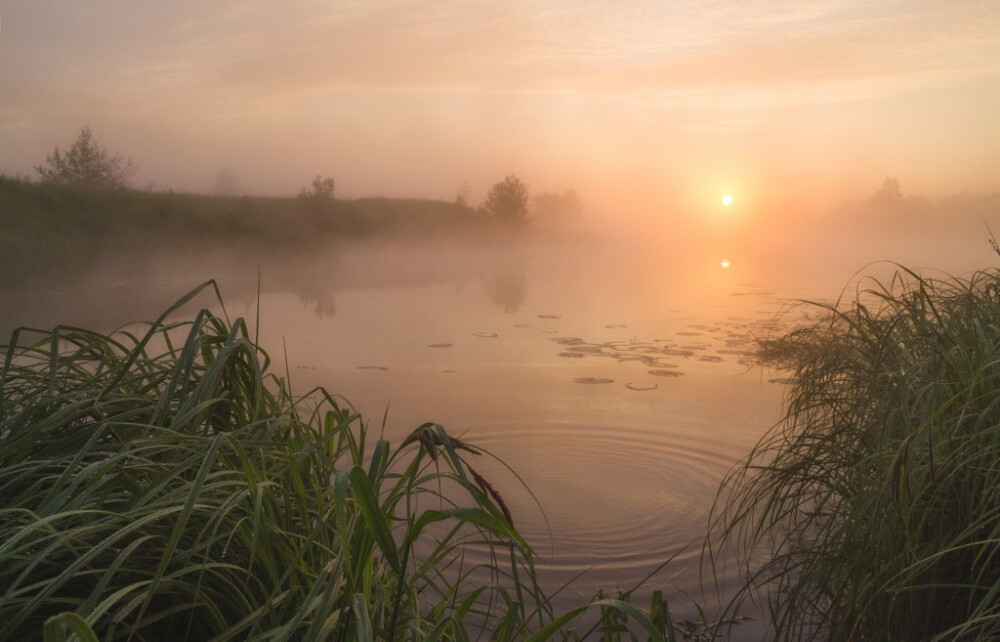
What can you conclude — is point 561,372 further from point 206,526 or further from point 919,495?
point 206,526

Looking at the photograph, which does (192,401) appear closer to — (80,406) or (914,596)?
(80,406)

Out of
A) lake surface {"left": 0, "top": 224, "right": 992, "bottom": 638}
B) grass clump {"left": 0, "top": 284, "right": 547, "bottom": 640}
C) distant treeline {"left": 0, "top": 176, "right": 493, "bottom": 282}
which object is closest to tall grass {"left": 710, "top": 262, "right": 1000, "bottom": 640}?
lake surface {"left": 0, "top": 224, "right": 992, "bottom": 638}

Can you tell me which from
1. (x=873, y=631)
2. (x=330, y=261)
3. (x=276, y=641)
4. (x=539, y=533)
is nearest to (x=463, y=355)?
(x=539, y=533)

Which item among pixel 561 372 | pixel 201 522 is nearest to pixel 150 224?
pixel 561 372

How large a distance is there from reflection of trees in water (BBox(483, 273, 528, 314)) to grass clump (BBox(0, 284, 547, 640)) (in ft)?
26.7

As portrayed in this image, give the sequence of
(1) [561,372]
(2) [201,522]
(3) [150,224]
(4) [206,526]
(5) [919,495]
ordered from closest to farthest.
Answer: (4) [206,526], (2) [201,522], (5) [919,495], (1) [561,372], (3) [150,224]

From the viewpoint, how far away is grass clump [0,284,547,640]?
3.37 feet

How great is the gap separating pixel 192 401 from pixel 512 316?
785 centimetres

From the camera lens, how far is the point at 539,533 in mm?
3137

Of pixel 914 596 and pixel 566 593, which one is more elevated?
pixel 914 596

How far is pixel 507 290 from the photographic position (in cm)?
1262

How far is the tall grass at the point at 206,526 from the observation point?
1025 millimetres

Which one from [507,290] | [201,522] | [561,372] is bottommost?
[561,372]

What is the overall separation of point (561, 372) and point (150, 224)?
1391 cm
